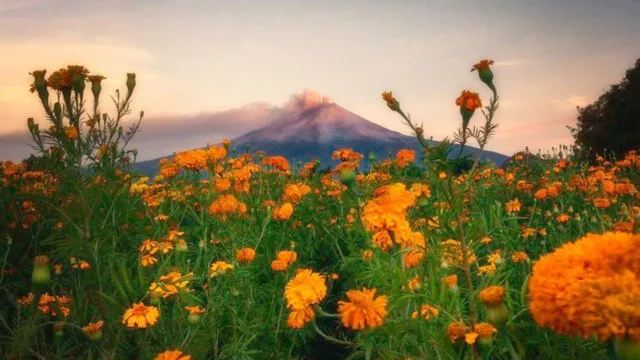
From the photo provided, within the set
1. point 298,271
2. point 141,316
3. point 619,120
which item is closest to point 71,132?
point 141,316

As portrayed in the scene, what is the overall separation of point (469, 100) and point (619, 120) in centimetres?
1853

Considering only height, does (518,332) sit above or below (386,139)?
below

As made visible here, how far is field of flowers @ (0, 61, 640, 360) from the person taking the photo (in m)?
1.17

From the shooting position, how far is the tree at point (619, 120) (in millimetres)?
17250

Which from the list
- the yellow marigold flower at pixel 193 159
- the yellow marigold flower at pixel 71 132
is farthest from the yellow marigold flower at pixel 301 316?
the yellow marigold flower at pixel 193 159

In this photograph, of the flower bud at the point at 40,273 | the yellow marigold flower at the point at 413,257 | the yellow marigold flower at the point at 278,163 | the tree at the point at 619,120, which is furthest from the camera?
the tree at the point at 619,120

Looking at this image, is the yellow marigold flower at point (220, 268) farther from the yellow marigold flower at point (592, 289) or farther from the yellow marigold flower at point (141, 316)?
the yellow marigold flower at point (592, 289)

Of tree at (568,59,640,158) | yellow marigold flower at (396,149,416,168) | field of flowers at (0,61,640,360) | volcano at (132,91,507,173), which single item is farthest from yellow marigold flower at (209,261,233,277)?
volcano at (132,91,507,173)

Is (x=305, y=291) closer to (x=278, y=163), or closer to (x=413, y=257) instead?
(x=413, y=257)

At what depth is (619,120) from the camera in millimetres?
17891

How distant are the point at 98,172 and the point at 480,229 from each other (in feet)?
6.29

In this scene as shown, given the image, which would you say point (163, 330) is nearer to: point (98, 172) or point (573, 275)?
point (98, 172)

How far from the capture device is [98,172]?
→ 264 centimetres

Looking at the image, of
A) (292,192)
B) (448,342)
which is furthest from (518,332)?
(292,192)
